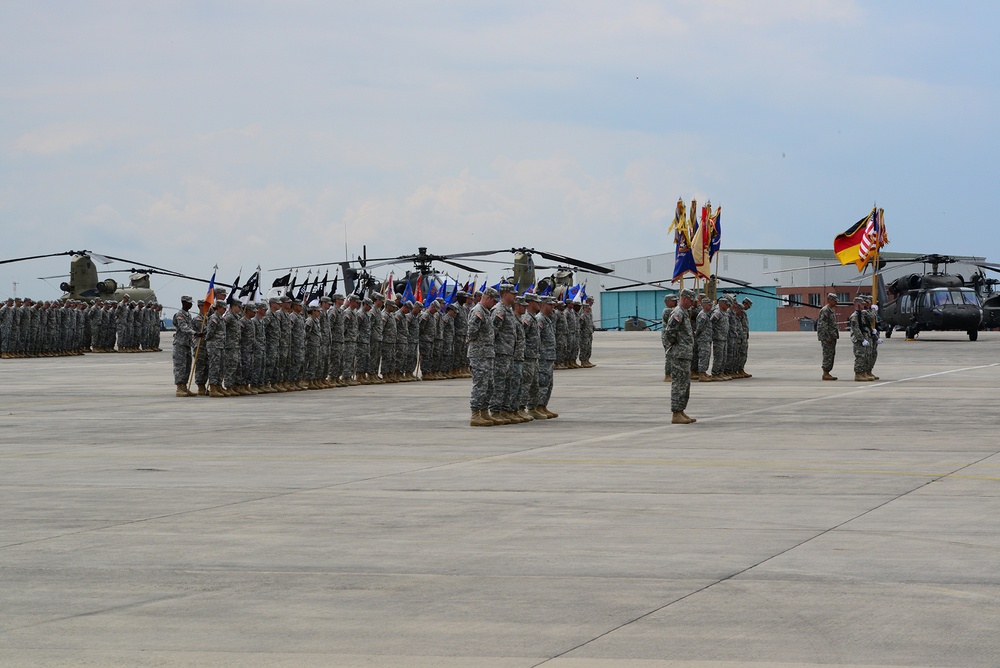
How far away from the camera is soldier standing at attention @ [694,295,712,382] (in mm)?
26672

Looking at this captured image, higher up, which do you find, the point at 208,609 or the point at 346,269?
the point at 346,269

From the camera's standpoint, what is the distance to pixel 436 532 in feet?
28.1

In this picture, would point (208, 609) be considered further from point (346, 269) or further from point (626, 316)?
point (626, 316)

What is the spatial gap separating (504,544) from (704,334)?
19226 mm

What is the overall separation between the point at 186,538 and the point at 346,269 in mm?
39530

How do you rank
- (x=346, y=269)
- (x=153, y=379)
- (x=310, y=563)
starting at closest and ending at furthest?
1. (x=310, y=563)
2. (x=153, y=379)
3. (x=346, y=269)

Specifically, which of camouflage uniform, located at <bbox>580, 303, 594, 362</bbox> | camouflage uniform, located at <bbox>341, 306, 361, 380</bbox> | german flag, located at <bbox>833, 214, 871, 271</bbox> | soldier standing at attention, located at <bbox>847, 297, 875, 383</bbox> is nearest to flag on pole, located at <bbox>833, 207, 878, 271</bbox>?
german flag, located at <bbox>833, 214, 871, 271</bbox>

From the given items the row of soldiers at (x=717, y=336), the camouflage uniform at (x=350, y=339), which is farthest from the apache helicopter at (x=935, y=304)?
the camouflage uniform at (x=350, y=339)

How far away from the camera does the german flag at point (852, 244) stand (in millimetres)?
41750

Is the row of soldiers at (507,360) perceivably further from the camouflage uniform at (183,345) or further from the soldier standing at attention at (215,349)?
the camouflage uniform at (183,345)

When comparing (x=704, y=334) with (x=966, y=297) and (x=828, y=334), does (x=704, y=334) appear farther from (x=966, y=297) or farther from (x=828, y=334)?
(x=966, y=297)

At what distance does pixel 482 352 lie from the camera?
17453mm

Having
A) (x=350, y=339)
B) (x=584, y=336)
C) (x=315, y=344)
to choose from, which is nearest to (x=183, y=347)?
(x=315, y=344)

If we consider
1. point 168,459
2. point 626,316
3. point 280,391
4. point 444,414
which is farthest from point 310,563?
point 626,316
